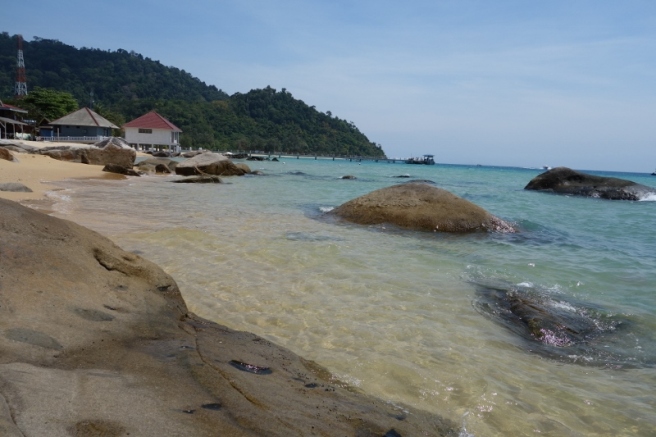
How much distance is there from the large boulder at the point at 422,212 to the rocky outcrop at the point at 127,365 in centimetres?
665

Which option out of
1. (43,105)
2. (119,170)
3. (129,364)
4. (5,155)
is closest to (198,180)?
(119,170)

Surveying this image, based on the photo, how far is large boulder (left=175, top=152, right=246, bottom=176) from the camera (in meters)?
23.6

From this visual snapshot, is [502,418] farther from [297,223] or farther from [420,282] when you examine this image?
[297,223]

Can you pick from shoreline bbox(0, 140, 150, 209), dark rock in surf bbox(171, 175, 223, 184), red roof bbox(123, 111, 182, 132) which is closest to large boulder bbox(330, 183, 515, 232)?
shoreline bbox(0, 140, 150, 209)

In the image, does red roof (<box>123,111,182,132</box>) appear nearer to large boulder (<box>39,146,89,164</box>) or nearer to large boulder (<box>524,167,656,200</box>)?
large boulder (<box>39,146,89,164</box>)

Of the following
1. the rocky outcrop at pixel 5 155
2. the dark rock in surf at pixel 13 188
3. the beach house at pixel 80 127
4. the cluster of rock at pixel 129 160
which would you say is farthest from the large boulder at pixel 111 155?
the beach house at pixel 80 127

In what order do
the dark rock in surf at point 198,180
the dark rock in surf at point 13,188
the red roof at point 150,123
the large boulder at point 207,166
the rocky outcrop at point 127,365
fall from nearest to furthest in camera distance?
the rocky outcrop at point 127,365 < the dark rock in surf at point 13,188 < the dark rock in surf at point 198,180 < the large boulder at point 207,166 < the red roof at point 150,123

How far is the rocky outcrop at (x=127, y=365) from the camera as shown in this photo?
5.72 feet

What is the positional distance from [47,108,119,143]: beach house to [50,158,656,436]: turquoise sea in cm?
4354

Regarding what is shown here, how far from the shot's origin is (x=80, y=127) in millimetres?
50031

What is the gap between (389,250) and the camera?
24.5ft

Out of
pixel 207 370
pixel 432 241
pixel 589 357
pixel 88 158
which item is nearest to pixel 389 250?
pixel 432 241

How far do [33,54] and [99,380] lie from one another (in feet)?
476

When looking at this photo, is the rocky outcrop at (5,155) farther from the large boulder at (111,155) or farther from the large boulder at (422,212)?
the large boulder at (422,212)
